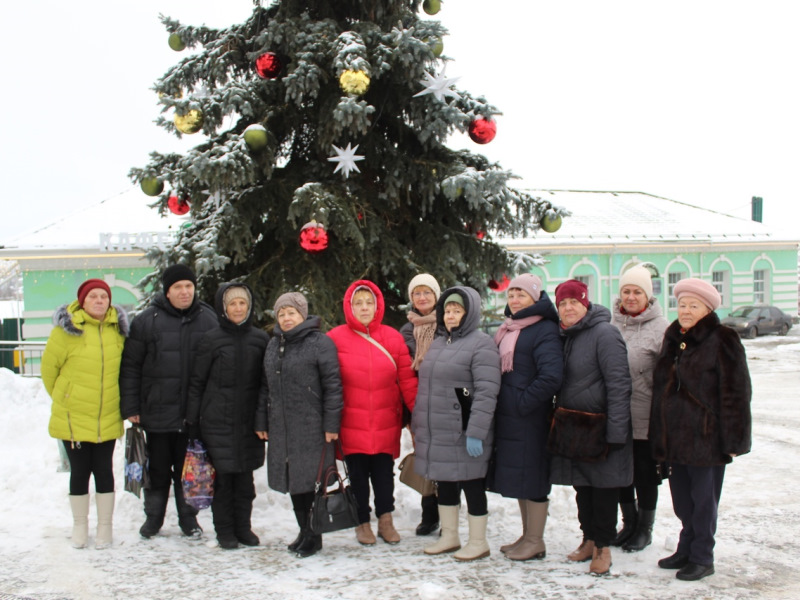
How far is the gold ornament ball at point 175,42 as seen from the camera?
21.8 ft

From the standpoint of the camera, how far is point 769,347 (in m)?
22.0

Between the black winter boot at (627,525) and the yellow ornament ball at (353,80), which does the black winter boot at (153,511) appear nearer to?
the black winter boot at (627,525)

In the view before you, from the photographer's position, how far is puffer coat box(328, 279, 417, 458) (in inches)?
183

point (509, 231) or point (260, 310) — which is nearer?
point (260, 310)

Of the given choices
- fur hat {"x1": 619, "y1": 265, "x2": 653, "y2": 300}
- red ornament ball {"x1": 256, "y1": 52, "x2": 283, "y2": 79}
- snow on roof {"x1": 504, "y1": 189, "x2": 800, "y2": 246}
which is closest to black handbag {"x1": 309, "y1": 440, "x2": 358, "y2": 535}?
fur hat {"x1": 619, "y1": 265, "x2": 653, "y2": 300}

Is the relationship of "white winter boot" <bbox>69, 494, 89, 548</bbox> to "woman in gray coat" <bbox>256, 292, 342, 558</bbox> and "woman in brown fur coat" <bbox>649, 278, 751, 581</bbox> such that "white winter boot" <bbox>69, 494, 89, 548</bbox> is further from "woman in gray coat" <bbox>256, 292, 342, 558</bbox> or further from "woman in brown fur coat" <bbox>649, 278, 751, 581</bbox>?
"woman in brown fur coat" <bbox>649, 278, 751, 581</bbox>

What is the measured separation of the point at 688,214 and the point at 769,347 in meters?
7.47

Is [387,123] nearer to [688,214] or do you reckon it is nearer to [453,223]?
[453,223]

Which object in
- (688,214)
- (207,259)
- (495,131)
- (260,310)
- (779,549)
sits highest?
(688,214)

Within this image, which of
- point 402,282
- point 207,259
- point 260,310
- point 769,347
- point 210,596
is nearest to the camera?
point 210,596

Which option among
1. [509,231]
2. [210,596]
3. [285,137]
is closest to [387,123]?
[285,137]

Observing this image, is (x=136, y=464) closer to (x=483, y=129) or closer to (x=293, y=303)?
(x=293, y=303)

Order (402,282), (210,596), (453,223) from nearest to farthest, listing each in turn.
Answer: (210,596)
(402,282)
(453,223)

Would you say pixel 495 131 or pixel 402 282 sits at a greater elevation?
pixel 495 131
